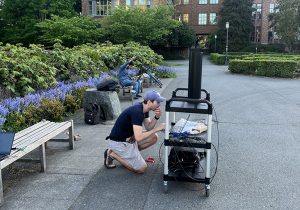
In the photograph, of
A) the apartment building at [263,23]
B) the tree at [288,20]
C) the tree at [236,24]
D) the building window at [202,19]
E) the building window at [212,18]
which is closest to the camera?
the tree at [288,20]

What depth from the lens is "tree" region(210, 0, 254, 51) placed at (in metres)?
56.7

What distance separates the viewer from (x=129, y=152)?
5398 mm

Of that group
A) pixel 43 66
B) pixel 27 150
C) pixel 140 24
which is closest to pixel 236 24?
pixel 140 24

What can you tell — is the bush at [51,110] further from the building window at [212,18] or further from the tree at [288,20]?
the building window at [212,18]

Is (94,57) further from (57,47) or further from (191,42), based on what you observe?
(191,42)

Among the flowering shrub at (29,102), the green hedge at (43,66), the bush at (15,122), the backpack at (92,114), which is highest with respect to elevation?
the green hedge at (43,66)

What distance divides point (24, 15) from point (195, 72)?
46.0m

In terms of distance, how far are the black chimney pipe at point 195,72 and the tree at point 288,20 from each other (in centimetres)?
5130

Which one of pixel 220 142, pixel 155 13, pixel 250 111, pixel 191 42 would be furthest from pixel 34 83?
pixel 191 42

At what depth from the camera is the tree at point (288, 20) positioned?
51500 mm

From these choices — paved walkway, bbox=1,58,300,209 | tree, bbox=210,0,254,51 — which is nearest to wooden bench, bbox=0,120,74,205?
paved walkway, bbox=1,58,300,209

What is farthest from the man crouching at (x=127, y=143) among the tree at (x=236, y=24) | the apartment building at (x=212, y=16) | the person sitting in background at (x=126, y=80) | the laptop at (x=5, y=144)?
the apartment building at (x=212, y=16)

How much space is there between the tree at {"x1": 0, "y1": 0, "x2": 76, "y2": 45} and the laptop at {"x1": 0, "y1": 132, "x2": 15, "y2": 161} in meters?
42.3

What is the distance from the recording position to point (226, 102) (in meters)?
12.3
